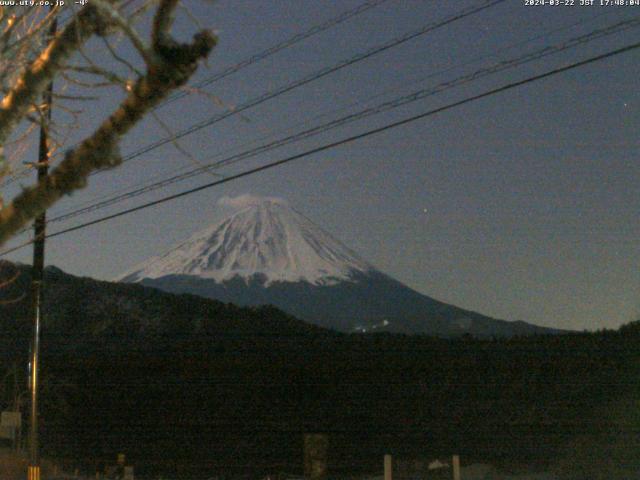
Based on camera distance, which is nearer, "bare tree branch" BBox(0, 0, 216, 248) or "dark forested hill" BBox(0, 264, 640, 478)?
"bare tree branch" BBox(0, 0, 216, 248)

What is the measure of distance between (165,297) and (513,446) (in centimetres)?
3169

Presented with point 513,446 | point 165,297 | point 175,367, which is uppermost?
point 165,297

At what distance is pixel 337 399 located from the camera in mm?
37062

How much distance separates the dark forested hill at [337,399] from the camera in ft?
103

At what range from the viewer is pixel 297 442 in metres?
34.5

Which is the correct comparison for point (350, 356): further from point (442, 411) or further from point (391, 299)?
point (391, 299)

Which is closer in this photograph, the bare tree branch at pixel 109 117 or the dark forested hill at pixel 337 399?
the bare tree branch at pixel 109 117

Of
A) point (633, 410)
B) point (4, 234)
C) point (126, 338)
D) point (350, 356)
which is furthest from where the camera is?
point (126, 338)

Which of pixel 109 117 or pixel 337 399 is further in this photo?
pixel 337 399

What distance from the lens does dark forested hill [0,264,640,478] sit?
103 ft

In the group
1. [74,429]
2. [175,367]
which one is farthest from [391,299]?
[74,429]

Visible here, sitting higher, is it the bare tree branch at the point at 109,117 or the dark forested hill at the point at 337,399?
the bare tree branch at the point at 109,117

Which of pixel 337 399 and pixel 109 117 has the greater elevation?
pixel 109 117

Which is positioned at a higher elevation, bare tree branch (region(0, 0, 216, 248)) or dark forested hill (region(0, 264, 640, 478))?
bare tree branch (region(0, 0, 216, 248))
